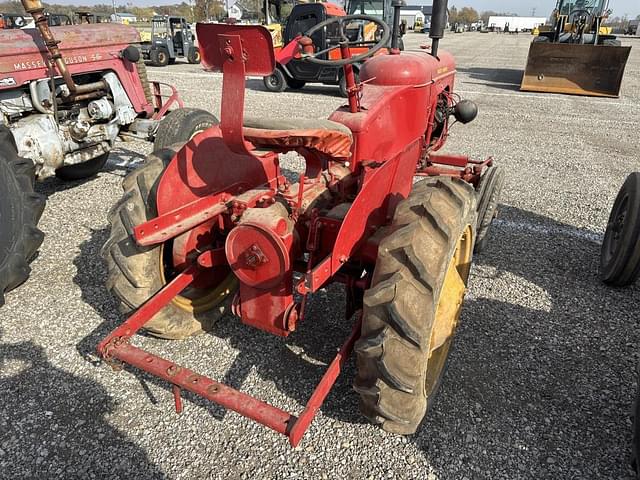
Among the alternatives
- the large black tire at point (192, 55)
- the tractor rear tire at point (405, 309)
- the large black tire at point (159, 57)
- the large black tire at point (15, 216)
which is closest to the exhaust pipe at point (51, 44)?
the large black tire at point (15, 216)

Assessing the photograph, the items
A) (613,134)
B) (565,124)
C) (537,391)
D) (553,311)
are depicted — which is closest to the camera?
(537,391)

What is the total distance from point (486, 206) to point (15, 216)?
3.65m

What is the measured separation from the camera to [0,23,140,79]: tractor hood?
13.8 feet

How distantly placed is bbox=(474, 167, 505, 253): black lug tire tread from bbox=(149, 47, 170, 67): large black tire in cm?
1714

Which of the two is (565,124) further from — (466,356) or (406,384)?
(406,384)

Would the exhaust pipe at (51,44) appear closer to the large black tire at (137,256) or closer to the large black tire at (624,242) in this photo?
the large black tire at (137,256)

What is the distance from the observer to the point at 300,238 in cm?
238

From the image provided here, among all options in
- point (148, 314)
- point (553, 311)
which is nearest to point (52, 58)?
point (148, 314)

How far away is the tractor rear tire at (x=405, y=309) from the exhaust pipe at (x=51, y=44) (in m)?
3.94

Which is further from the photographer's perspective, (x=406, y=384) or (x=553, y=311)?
(x=553, y=311)

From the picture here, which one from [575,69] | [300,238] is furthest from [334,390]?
[575,69]

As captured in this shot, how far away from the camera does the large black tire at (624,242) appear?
3266 millimetres

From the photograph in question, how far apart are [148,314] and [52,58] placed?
3.45m

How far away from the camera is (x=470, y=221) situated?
2250mm
